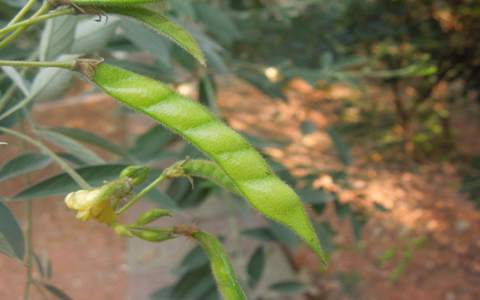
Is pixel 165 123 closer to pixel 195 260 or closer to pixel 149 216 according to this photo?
pixel 149 216

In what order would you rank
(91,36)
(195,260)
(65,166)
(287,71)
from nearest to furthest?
(65,166) → (91,36) → (195,260) → (287,71)

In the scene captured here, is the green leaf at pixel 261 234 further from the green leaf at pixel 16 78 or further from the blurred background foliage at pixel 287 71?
the green leaf at pixel 16 78

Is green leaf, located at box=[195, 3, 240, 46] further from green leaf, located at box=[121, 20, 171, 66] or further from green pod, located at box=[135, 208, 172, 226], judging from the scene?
green pod, located at box=[135, 208, 172, 226]

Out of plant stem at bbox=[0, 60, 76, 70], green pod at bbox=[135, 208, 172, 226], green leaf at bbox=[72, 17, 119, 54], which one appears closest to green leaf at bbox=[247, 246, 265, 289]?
green leaf at bbox=[72, 17, 119, 54]

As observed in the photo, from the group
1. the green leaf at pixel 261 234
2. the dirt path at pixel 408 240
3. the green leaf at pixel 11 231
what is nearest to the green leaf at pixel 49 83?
the green leaf at pixel 11 231

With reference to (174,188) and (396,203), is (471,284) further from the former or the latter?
(174,188)

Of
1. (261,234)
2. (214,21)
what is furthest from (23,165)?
(214,21)
